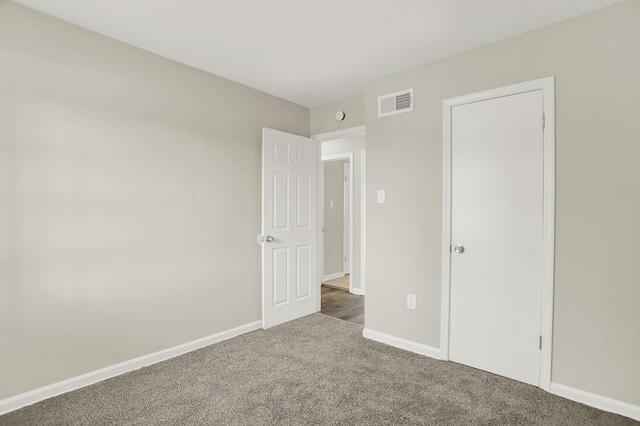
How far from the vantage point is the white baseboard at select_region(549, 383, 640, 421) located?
6.25 ft

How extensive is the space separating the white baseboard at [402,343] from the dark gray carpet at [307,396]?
83mm

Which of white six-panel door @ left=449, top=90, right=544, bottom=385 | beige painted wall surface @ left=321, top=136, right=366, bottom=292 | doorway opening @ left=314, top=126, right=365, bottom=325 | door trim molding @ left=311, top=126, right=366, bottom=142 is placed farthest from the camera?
beige painted wall surface @ left=321, top=136, right=366, bottom=292

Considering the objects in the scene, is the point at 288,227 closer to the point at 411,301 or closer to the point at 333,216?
the point at 411,301

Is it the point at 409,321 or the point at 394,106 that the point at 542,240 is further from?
the point at 394,106

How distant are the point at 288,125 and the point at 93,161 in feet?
6.57

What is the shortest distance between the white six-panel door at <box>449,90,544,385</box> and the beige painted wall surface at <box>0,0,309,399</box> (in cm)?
202

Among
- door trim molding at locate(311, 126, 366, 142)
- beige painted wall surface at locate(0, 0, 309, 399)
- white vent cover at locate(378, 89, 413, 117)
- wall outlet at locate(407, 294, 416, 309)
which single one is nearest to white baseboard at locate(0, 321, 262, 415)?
beige painted wall surface at locate(0, 0, 309, 399)

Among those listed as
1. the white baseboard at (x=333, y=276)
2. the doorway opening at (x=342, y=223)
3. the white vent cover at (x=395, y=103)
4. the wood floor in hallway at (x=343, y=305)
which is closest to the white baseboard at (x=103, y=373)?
the wood floor in hallway at (x=343, y=305)

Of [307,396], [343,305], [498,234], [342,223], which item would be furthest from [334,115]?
[307,396]

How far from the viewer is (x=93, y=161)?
2.30 meters

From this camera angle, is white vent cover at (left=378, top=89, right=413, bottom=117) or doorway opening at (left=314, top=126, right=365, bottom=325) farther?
doorway opening at (left=314, top=126, right=365, bottom=325)

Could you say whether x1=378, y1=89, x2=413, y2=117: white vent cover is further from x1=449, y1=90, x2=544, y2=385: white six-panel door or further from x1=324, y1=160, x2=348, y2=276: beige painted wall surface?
x1=324, y1=160, x2=348, y2=276: beige painted wall surface

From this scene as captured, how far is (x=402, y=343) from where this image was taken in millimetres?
2906

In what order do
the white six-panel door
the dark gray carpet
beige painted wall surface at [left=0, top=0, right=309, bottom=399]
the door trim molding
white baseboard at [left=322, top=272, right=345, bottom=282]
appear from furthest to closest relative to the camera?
1. white baseboard at [left=322, top=272, right=345, bottom=282]
2. the door trim molding
3. the white six-panel door
4. beige painted wall surface at [left=0, top=0, right=309, bottom=399]
5. the dark gray carpet
